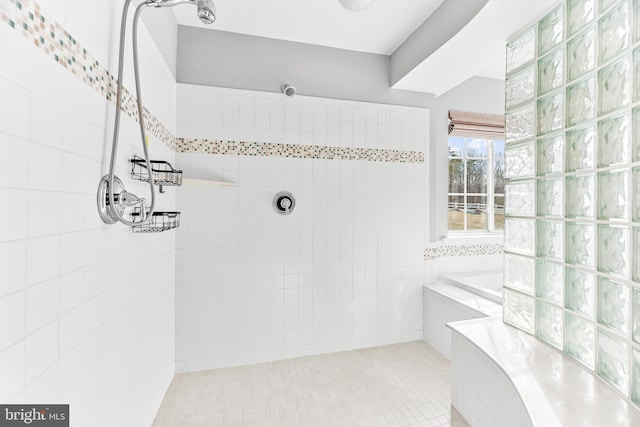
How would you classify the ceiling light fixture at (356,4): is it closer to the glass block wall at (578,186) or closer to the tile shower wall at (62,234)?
the glass block wall at (578,186)

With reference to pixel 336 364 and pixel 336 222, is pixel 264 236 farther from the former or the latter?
pixel 336 364

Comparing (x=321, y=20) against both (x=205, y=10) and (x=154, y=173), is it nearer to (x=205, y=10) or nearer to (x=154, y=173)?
(x=205, y=10)

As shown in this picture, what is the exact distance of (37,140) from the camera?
0.83 m

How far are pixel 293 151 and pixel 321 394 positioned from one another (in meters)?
1.83

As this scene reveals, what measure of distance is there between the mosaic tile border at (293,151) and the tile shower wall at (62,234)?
0.82m

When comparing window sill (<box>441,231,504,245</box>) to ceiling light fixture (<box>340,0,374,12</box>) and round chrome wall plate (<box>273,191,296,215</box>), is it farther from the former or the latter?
ceiling light fixture (<box>340,0,374,12</box>)

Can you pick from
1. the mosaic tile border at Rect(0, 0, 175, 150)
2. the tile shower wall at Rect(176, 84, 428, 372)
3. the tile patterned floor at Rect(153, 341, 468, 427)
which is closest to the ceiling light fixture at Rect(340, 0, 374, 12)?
the tile shower wall at Rect(176, 84, 428, 372)

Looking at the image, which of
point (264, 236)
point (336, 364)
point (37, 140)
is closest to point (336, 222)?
point (264, 236)

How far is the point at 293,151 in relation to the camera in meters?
2.51

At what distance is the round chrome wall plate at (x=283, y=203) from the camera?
2441 millimetres

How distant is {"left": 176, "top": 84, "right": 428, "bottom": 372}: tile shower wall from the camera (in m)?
2.33

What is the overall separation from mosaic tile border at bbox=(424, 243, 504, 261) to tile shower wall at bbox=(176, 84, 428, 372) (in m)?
0.13

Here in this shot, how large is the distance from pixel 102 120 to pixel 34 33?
0.38 m

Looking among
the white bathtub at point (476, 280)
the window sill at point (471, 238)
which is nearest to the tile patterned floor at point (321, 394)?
the white bathtub at point (476, 280)
